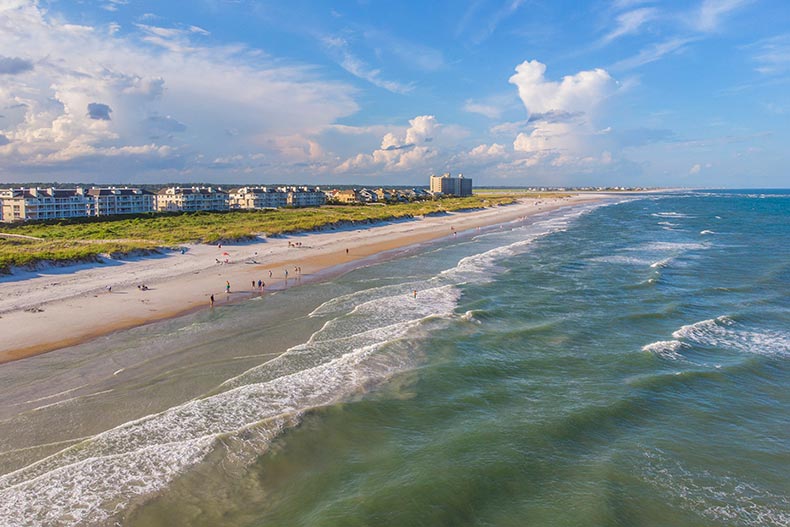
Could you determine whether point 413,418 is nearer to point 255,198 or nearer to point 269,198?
point 255,198

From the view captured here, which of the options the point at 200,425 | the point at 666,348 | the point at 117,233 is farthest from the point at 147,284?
the point at 666,348

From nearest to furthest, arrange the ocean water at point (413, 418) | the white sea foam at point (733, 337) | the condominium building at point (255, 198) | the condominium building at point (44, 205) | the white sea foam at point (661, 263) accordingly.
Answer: the ocean water at point (413, 418)
the white sea foam at point (733, 337)
the white sea foam at point (661, 263)
the condominium building at point (44, 205)
the condominium building at point (255, 198)

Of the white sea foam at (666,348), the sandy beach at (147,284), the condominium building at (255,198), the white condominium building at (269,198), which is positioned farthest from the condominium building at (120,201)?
the white sea foam at (666,348)

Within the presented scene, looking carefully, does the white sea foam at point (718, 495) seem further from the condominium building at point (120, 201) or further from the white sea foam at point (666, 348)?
the condominium building at point (120, 201)

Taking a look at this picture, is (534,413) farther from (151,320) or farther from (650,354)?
(151,320)

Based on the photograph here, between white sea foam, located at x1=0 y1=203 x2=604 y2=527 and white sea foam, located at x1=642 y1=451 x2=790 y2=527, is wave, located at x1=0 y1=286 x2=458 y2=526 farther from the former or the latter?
white sea foam, located at x1=642 y1=451 x2=790 y2=527
